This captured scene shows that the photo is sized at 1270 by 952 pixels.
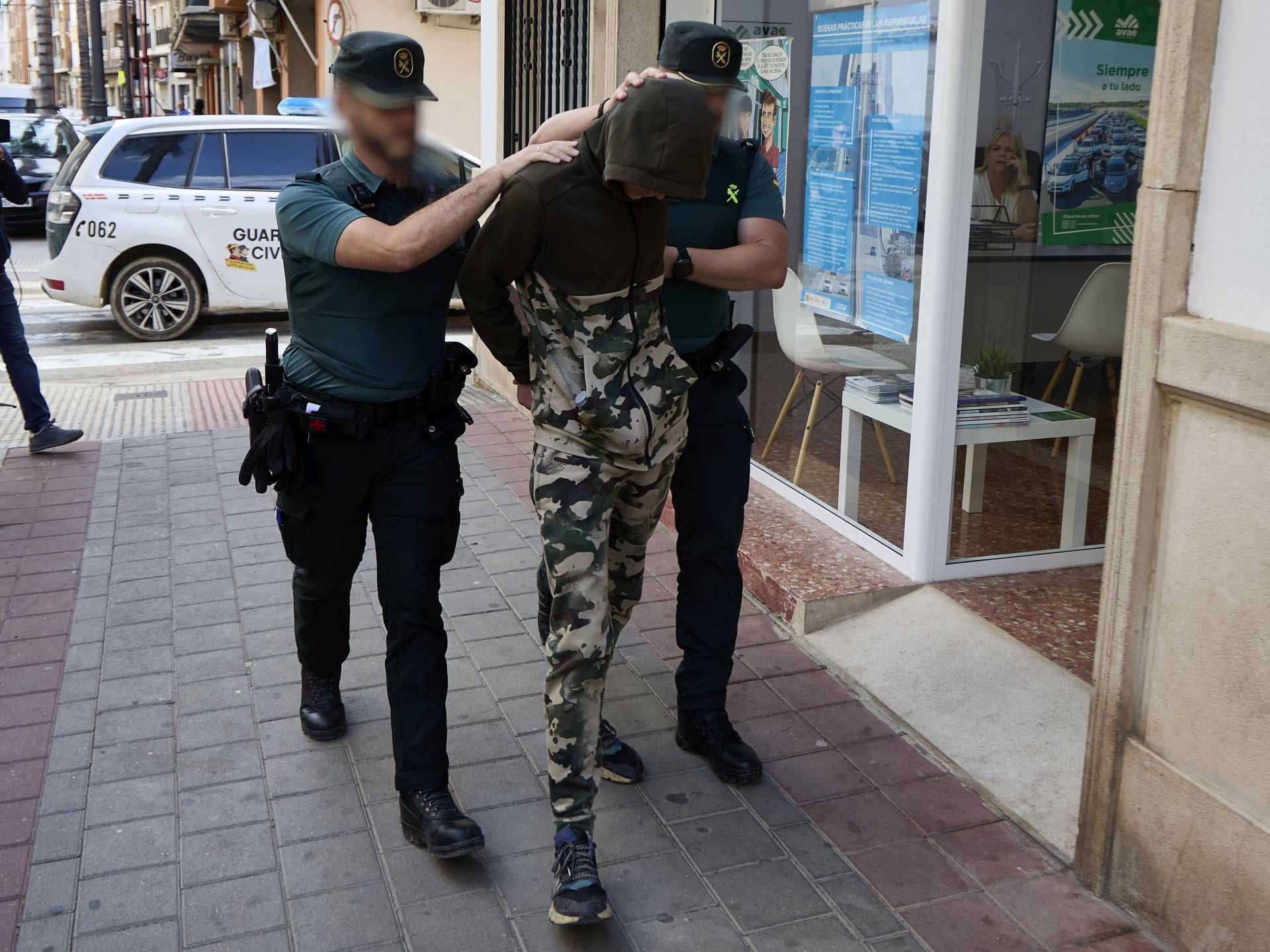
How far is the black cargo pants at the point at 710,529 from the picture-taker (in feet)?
11.9

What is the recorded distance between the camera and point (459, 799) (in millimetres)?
3572

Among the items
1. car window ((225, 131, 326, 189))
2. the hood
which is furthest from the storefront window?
car window ((225, 131, 326, 189))

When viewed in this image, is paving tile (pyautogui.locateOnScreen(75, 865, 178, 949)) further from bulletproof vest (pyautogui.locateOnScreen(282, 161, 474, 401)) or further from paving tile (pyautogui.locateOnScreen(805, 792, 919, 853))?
paving tile (pyautogui.locateOnScreen(805, 792, 919, 853))

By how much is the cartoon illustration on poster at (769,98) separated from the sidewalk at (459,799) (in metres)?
2.01

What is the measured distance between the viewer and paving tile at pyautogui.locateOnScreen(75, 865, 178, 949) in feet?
9.96

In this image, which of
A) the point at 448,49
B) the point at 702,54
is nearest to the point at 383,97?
the point at 702,54

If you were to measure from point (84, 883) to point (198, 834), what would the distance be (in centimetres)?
30

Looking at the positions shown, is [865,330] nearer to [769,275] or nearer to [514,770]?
[769,275]

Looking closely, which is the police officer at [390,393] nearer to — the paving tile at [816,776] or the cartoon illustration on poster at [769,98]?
the paving tile at [816,776]

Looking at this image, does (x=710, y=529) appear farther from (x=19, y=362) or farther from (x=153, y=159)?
(x=153, y=159)

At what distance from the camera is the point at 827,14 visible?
5.30 metres

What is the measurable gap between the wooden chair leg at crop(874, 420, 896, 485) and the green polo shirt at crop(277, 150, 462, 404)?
2266mm

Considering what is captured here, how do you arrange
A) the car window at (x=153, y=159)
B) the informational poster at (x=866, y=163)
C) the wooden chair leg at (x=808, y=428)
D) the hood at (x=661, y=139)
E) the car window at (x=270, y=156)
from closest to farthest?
the hood at (x=661, y=139) → the informational poster at (x=866, y=163) → the wooden chair leg at (x=808, y=428) → the car window at (x=153, y=159) → the car window at (x=270, y=156)

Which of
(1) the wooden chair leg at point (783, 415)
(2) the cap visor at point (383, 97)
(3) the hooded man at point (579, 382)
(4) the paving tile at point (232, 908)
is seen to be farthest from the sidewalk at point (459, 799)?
(2) the cap visor at point (383, 97)
